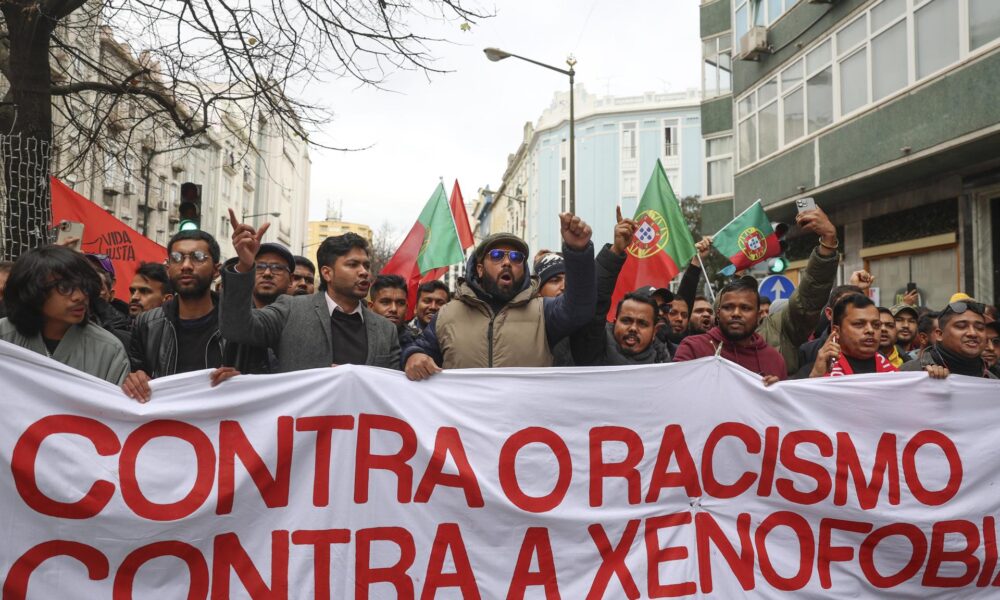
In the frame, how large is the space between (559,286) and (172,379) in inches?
98.0

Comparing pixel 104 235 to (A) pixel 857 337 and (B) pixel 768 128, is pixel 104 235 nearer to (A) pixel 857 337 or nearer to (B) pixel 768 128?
(A) pixel 857 337

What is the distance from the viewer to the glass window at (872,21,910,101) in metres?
11.4

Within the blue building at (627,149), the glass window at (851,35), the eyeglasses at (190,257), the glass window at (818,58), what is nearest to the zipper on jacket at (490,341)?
the eyeglasses at (190,257)

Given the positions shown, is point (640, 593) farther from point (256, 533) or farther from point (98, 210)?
point (98, 210)

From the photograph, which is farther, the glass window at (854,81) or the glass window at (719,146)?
the glass window at (719,146)

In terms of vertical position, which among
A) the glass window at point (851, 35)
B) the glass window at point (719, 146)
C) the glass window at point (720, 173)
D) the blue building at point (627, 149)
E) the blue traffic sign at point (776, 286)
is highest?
the blue building at point (627, 149)

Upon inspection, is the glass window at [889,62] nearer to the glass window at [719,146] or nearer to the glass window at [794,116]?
the glass window at [794,116]

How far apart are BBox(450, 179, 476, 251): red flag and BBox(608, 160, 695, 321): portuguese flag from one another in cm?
169

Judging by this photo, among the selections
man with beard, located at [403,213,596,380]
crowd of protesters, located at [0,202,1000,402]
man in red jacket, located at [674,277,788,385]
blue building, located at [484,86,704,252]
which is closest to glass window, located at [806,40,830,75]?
crowd of protesters, located at [0,202,1000,402]

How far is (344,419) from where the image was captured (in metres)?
3.32

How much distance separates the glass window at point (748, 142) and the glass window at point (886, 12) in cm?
426

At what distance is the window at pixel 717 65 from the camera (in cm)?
2142

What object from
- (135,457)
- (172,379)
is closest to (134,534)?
(135,457)

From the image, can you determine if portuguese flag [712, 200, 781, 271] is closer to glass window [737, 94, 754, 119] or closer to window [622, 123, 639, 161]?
glass window [737, 94, 754, 119]
